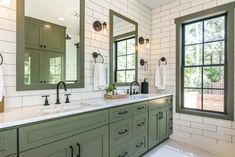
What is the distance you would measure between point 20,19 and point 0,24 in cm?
20

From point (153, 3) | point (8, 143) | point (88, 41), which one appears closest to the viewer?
point (8, 143)

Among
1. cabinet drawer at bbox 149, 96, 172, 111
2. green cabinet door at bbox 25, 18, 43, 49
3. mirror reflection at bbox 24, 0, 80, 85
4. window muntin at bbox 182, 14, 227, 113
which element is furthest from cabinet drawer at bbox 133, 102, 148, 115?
green cabinet door at bbox 25, 18, 43, 49

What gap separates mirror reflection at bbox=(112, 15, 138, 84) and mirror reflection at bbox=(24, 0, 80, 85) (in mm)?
787

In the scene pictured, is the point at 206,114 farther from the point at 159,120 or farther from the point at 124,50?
the point at 124,50

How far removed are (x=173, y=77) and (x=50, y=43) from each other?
246 cm

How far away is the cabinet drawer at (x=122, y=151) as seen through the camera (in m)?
1.89

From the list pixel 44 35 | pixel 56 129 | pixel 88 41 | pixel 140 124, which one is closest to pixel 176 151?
pixel 140 124

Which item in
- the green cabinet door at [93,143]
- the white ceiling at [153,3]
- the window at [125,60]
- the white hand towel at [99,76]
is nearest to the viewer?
the green cabinet door at [93,143]

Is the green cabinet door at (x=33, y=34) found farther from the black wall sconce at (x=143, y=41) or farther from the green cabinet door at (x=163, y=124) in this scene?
the green cabinet door at (x=163, y=124)

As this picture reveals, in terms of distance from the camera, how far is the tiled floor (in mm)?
2582

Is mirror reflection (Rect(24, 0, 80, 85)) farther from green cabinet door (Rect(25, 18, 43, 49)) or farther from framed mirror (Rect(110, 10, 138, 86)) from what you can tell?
framed mirror (Rect(110, 10, 138, 86))

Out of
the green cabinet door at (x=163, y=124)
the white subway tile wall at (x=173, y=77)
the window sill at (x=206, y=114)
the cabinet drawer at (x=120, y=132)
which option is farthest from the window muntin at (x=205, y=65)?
the cabinet drawer at (x=120, y=132)

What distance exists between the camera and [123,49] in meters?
2.96

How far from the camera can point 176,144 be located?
9.91 feet
